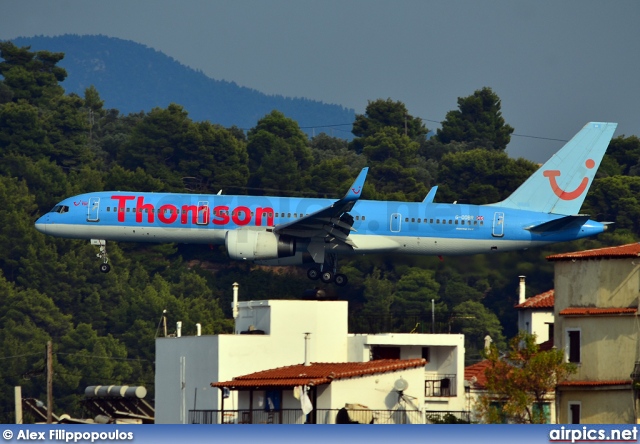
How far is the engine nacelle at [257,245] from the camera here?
70.8 meters

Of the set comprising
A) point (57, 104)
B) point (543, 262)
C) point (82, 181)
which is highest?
point (57, 104)

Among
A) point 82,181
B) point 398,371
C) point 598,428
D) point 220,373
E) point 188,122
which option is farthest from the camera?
point 188,122

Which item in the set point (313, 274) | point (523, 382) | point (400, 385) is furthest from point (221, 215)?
point (523, 382)

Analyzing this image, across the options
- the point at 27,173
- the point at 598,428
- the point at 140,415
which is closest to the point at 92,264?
the point at 27,173

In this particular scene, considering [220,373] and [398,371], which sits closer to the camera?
[398,371]

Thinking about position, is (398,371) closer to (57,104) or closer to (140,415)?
(140,415)

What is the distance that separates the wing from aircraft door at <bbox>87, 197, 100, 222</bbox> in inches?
348

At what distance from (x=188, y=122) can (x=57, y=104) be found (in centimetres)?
1991

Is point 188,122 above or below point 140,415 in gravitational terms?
above

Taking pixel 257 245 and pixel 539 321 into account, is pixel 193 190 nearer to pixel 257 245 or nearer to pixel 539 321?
pixel 257 245

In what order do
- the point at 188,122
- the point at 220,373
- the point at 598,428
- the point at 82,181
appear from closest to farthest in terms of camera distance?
the point at 598,428, the point at 220,373, the point at 82,181, the point at 188,122

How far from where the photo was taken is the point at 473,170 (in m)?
145

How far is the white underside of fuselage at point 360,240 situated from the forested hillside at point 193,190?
12.9 ft

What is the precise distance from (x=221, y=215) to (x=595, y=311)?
84.4ft
